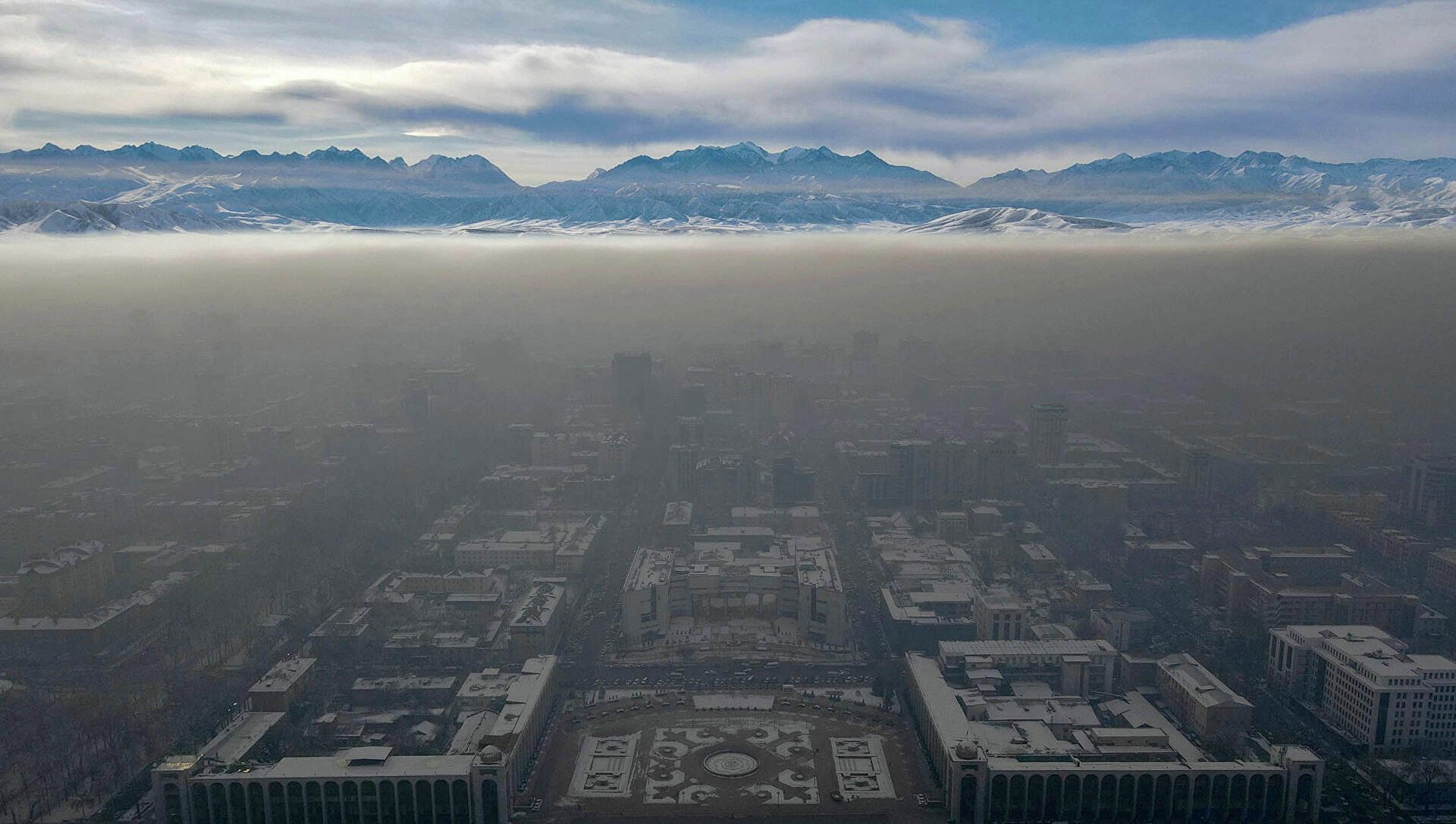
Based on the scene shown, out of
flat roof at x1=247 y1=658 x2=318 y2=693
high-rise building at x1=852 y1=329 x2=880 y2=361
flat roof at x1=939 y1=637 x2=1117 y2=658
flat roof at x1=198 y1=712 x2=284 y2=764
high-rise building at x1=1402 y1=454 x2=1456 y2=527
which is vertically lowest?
flat roof at x1=198 y1=712 x2=284 y2=764

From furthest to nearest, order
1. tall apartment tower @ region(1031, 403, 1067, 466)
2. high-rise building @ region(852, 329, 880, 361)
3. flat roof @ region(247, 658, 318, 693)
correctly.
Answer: high-rise building @ region(852, 329, 880, 361) → tall apartment tower @ region(1031, 403, 1067, 466) → flat roof @ region(247, 658, 318, 693)

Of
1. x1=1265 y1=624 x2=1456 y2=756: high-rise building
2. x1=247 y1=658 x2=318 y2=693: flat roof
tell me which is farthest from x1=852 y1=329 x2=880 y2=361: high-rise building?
x1=247 y1=658 x2=318 y2=693: flat roof

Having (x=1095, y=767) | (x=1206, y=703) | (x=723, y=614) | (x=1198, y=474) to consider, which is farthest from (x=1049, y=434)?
(x=1095, y=767)

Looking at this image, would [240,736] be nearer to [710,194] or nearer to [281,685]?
[281,685]

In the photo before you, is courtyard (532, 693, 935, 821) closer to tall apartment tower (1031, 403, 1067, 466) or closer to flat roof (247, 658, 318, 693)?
flat roof (247, 658, 318, 693)

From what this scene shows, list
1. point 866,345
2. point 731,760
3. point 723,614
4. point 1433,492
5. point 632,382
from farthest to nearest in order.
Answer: point 866,345, point 632,382, point 1433,492, point 723,614, point 731,760
